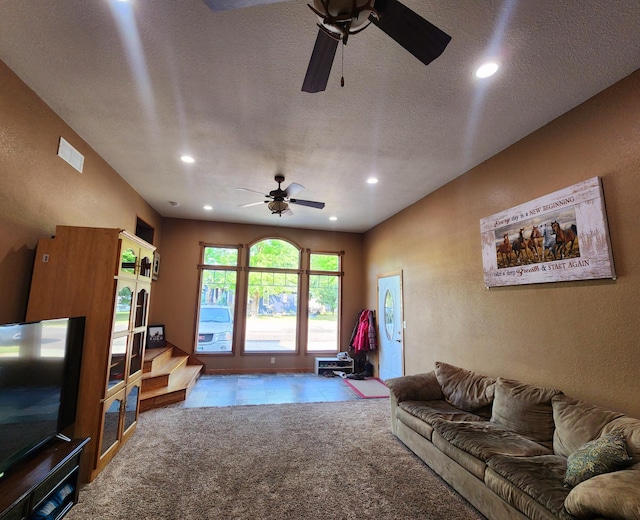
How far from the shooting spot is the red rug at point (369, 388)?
5276 mm

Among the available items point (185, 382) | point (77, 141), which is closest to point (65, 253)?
point (77, 141)

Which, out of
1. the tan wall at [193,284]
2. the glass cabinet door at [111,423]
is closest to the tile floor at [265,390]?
the tan wall at [193,284]

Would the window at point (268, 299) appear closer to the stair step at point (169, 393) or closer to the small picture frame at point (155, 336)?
the small picture frame at point (155, 336)

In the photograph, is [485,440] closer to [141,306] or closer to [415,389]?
[415,389]

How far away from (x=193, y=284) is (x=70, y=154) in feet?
12.5

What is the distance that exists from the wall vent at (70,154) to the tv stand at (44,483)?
255 cm

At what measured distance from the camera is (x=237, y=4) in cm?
136

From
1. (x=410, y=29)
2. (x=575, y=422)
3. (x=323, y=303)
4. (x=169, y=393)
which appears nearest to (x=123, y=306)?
(x=169, y=393)

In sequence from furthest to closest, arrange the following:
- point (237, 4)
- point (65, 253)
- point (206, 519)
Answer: point (65, 253) < point (206, 519) < point (237, 4)

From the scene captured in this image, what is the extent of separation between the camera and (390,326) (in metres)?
6.12

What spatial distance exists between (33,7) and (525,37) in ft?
10.0

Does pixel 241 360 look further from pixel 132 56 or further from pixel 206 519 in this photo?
pixel 132 56

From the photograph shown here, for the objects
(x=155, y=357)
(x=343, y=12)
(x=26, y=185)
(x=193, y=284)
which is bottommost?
(x=155, y=357)

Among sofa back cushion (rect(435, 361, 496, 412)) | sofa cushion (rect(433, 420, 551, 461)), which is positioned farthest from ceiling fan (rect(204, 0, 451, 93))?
sofa back cushion (rect(435, 361, 496, 412))
